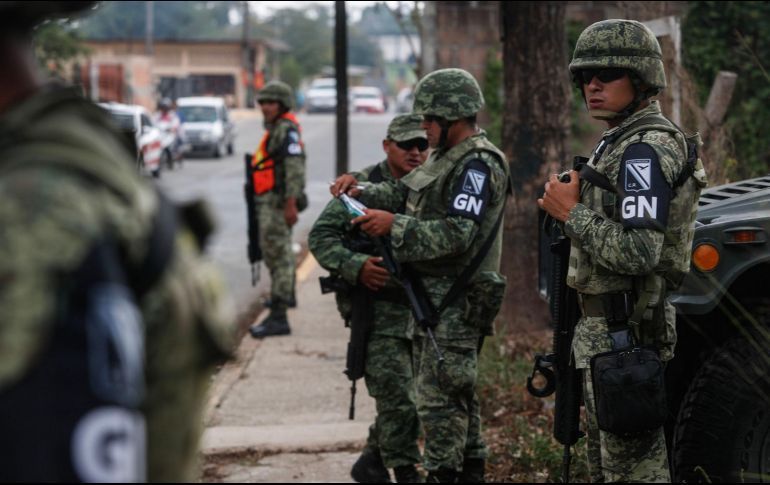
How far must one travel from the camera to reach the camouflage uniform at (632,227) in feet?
12.0

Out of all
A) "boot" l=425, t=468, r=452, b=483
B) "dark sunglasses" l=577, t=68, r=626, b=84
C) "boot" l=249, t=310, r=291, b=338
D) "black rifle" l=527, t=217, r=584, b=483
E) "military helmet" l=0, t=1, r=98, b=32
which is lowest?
"boot" l=249, t=310, r=291, b=338

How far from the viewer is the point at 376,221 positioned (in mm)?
4789

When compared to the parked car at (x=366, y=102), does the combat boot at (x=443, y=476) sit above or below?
above

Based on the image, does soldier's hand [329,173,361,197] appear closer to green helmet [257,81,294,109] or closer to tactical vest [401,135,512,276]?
tactical vest [401,135,512,276]

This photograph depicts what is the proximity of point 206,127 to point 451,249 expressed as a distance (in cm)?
2745

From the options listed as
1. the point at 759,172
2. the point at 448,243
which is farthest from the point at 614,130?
the point at 759,172

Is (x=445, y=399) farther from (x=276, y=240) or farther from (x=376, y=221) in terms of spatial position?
(x=276, y=240)

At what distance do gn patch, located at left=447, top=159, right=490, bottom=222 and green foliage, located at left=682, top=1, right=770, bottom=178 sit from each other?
24.7 ft

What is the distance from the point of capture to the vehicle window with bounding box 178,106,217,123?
106 feet

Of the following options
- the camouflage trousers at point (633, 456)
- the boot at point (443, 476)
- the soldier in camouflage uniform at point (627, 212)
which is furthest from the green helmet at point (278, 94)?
the camouflage trousers at point (633, 456)

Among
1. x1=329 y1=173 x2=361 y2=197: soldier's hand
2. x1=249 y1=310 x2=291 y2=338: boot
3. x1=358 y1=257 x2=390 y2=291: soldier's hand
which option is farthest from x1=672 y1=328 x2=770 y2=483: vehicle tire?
x1=249 y1=310 x2=291 y2=338: boot

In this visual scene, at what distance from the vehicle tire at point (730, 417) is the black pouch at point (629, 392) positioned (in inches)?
17.9

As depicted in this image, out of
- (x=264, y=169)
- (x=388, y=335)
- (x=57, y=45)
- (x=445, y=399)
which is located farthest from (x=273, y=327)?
(x=57, y=45)

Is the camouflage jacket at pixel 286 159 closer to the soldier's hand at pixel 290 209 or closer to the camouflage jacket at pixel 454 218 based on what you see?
the soldier's hand at pixel 290 209
